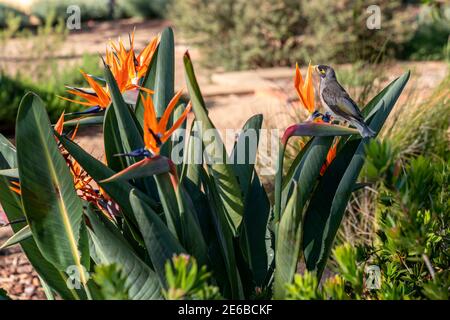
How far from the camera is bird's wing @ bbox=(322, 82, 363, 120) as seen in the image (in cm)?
192

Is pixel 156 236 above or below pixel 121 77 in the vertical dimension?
below

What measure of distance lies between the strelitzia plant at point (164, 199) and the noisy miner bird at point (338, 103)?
0.07 metres

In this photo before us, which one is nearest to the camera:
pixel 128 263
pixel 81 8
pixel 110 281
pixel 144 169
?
pixel 110 281

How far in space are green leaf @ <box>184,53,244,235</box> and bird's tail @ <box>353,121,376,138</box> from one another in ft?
1.19

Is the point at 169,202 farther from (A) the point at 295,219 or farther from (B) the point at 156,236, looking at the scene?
(A) the point at 295,219

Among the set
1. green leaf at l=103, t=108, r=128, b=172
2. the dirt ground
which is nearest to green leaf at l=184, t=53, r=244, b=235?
green leaf at l=103, t=108, r=128, b=172

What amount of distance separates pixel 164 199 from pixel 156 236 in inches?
4.3

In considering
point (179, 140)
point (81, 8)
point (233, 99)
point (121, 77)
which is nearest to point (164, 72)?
point (121, 77)

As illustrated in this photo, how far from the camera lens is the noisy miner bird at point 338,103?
74.9 inches

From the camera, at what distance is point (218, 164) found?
1.83 metres

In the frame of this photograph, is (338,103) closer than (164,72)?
Yes

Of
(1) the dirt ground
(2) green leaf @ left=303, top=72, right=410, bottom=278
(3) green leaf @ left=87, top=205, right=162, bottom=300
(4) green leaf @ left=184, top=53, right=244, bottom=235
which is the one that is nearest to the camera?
(3) green leaf @ left=87, top=205, right=162, bottom=300

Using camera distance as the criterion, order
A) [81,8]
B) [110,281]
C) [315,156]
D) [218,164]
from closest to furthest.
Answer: [110,281] < [218,164] < [315,156] < [81,8]

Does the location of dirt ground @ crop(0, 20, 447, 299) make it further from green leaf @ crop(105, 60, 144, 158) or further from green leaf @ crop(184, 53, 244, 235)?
green leaf @ crop(184, 53, 244, 235)
